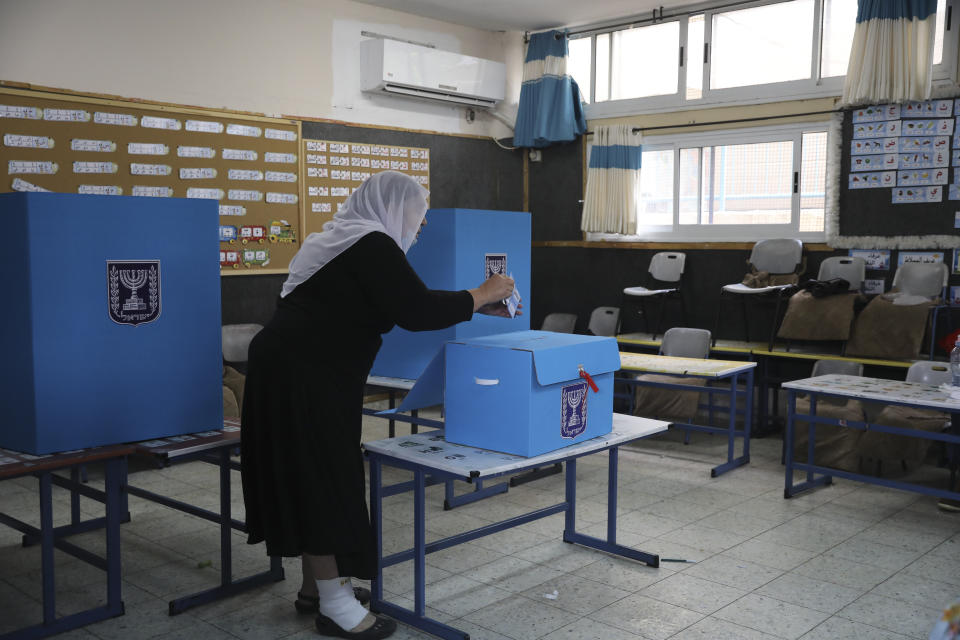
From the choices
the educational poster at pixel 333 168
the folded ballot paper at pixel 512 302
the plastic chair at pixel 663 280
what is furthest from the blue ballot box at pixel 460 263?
the plastic chair at pixel 663 280

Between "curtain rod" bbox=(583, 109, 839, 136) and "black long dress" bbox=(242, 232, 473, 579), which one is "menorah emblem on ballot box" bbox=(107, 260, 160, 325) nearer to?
"black long dress" bbox=(242, 232, 473, 579)

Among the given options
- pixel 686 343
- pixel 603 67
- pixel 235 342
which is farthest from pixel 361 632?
pixel 603 67

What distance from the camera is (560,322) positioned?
23.1 feet

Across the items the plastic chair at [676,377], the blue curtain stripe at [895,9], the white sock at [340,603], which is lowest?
the white sock at [340,603]

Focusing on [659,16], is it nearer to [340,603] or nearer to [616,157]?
[616,157]

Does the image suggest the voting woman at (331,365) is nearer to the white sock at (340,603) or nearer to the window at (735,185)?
the white sock at (340,603)

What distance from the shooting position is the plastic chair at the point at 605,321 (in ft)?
21.8

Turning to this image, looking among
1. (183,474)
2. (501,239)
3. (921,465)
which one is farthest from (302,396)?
(921,465)

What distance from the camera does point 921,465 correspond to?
15.8 feet

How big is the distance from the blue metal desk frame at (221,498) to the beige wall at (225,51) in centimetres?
295

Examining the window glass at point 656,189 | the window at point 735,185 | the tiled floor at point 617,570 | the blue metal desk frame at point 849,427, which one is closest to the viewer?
the tiled floor at point 617,570

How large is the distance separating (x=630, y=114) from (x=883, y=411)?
10.6ft

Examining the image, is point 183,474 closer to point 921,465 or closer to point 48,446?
point 48,446

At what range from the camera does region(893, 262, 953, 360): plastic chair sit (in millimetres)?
5098
